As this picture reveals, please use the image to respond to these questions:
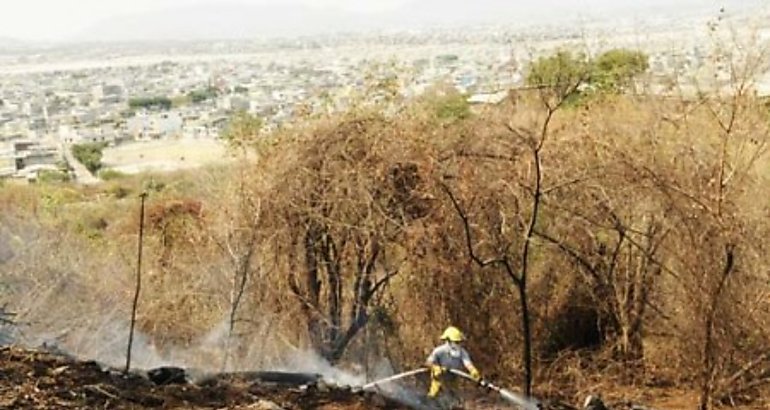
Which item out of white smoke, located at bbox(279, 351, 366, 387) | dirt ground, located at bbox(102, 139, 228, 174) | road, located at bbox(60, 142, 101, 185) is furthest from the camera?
road, located at bbox(60, 142, 101, 185)

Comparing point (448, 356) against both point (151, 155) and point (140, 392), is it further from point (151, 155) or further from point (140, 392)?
point (151, 155)

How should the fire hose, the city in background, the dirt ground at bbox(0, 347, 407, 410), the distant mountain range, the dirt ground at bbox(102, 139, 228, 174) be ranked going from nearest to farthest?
the dirt ground at bbox(0, 347, 407, 410)
the fire hose
the city in background
the dirt ground at bbox(102, 139, 228, 174)
the distant mountain range

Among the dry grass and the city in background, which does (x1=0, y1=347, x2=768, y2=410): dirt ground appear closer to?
the dry grass

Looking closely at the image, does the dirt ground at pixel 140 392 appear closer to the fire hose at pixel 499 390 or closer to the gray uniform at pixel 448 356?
the fire hose at pixel 499 390

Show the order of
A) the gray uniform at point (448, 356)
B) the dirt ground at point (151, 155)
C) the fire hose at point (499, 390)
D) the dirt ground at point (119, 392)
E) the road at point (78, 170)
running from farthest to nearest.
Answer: the road at point (78, 170) < the dirt ground at point (151, 155) < the gray uniform at point (448, 356) < the fire hose at point (499, 390) < the dirt ground at point (119, 392)

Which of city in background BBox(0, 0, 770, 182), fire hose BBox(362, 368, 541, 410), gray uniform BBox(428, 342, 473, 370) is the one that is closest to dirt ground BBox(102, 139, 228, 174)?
city in background BBox(0, 0, 770, 182)

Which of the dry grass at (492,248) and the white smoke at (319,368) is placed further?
the dry grass at (492,248)

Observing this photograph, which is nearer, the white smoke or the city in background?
the white smoke

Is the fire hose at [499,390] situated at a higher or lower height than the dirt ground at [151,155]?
higher

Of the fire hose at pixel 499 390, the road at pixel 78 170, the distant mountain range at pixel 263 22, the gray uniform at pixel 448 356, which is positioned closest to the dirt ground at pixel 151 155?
the road at pixel 78 170

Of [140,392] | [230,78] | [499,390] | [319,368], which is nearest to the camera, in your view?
[140,392]

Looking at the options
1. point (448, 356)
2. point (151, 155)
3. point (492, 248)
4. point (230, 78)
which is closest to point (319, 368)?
point (492, 248)

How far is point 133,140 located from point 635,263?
31.4 metres

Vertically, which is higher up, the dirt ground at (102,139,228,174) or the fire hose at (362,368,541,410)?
the fire hose at (362,368,541,410)
